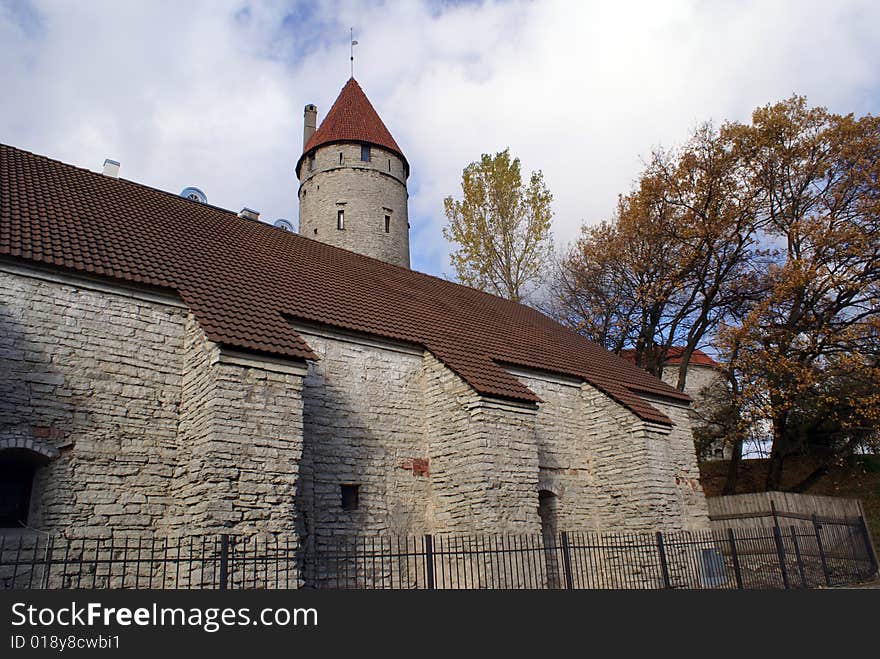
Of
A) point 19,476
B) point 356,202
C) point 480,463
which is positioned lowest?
point 19,476

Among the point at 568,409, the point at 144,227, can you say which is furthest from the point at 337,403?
the point at 568,409

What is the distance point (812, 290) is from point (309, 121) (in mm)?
19504

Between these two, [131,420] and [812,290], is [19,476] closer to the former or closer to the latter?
[131,420]

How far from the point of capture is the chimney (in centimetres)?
2703

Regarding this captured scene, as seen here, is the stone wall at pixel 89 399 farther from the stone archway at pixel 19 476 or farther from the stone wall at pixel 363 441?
the stone wall at pixel 363 441

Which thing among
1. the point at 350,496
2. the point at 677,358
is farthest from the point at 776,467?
the point at 350,496

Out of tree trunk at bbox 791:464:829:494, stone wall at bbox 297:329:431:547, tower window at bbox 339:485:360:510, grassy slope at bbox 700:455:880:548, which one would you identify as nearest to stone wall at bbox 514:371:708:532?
stone wall at bbox 297:329:431:547

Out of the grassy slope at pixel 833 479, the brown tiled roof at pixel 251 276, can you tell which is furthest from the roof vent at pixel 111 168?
the grassy slope at pixel 833 479

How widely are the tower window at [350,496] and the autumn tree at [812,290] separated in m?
13.8

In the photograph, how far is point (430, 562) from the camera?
7.62 meters

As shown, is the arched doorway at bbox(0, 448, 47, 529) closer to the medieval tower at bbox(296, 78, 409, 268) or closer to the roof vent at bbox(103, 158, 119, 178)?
the roof vent at bbox(103, 158, 119, 178)

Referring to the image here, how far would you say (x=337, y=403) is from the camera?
11500mm

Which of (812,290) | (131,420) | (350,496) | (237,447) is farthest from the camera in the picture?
(812,290)

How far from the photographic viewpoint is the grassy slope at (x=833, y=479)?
20.7m
